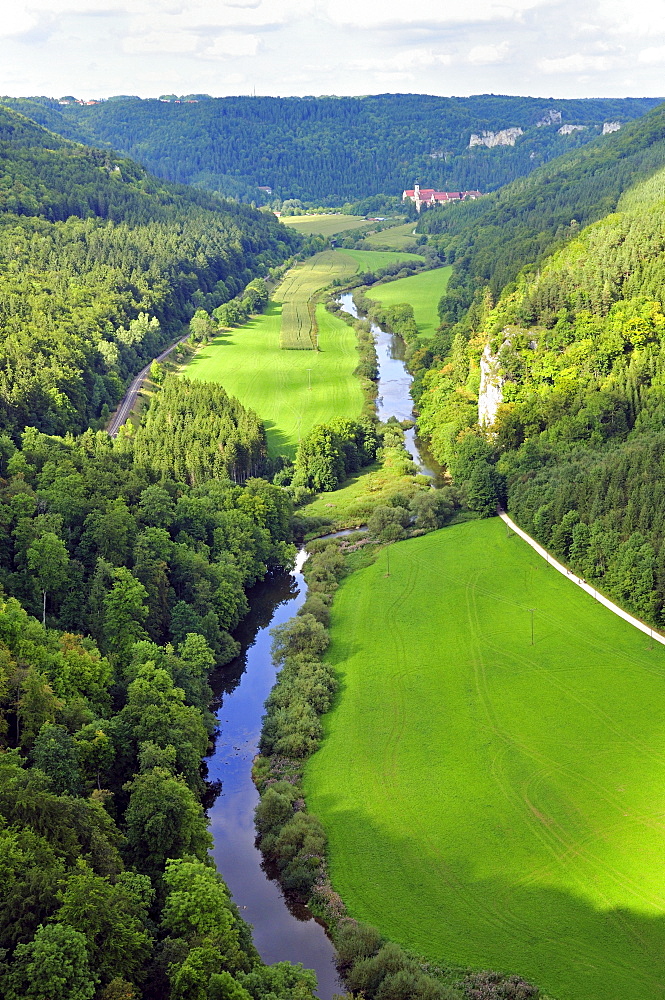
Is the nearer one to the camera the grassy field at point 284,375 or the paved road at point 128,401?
the paved road at point 128,401

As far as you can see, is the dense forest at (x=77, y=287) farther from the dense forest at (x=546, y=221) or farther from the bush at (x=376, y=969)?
the bush at (x=376, y=969)

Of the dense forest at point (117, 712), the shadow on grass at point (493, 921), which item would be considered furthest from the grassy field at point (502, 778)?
the dense forest at point (117, 712)

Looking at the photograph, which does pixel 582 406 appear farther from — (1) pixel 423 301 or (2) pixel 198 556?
(1) pixel 423 301

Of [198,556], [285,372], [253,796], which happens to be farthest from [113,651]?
[285,372]

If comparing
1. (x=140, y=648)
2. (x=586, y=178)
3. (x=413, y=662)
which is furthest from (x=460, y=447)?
(x=586, y=178)

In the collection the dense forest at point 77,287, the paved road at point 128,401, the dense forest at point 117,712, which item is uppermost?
the dense forest at point 77,287

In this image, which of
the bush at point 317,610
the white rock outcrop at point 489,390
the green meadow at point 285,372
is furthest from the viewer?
the green meadow at point 285,372

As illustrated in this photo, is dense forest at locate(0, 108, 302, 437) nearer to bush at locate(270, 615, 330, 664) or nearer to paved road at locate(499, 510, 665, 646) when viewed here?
bush at locate(270, 615, 330, 664)
